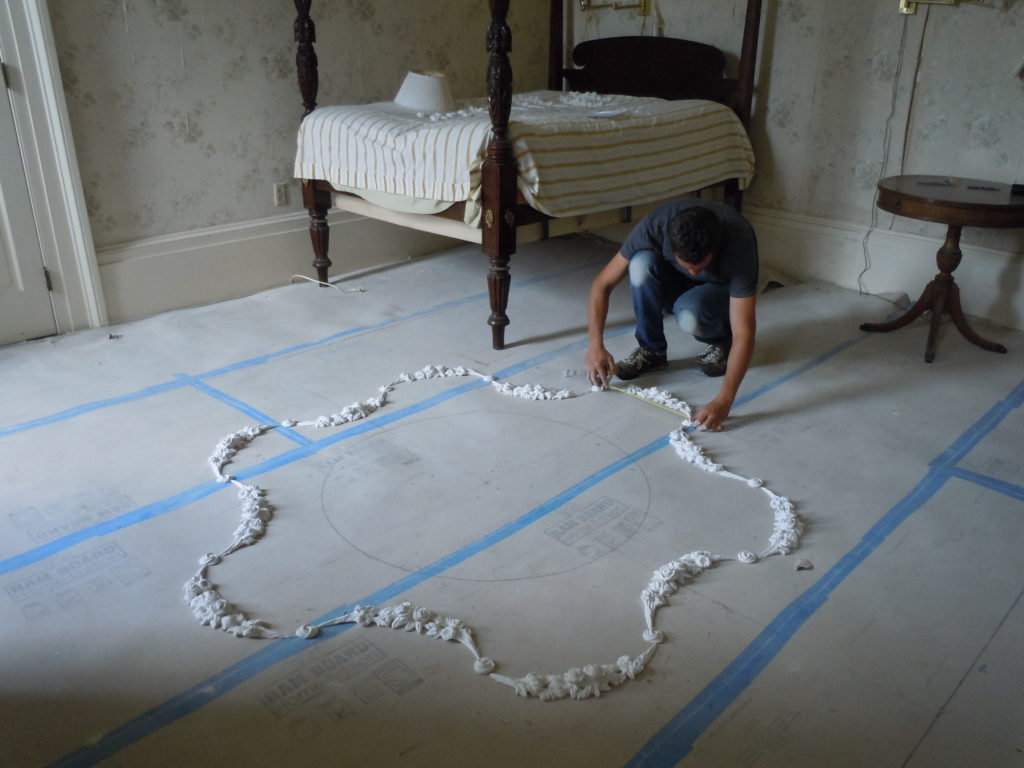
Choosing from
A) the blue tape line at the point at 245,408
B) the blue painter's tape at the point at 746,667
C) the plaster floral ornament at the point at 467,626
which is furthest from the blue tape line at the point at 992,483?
the blue tape line at the point at 245,408

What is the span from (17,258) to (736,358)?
2516mm

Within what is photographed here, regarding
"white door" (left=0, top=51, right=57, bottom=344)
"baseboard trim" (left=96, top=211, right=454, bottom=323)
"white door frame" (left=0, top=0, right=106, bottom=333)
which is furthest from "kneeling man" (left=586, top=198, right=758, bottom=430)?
"white door" (left=0, top=51, right=57, bottom=344)

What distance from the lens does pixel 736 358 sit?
2307mm

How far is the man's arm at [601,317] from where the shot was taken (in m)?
2.56

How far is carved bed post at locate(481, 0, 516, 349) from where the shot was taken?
8.55 ft

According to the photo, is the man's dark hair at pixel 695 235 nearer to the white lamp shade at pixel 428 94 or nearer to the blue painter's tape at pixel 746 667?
the blue painter's tape at pixel 746 667

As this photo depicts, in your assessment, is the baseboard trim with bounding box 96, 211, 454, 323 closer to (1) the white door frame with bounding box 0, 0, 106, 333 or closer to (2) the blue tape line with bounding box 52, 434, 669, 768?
(1) the white door frame with bounding box 0, 0, 106, 333

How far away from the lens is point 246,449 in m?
2.26

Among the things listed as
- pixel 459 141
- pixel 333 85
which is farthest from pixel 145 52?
pixel 459 141

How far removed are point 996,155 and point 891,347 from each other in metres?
0.90

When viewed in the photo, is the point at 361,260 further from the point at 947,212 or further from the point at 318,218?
the point at 947,212

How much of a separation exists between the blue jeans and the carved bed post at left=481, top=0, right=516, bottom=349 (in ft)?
1.51

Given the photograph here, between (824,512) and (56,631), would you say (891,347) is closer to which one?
(824,512)

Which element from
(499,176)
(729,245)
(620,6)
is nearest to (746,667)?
(729,245)
